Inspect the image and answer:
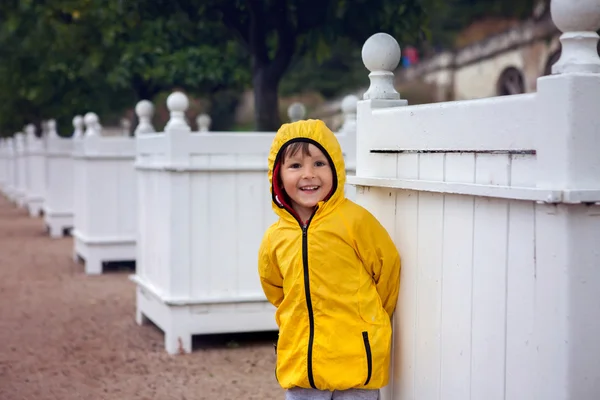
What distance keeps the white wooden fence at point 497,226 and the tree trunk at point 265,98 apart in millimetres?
3752

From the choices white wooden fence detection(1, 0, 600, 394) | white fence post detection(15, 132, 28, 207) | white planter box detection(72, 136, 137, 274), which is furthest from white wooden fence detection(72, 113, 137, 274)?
white fence post detection(15, 132, 28, 207)

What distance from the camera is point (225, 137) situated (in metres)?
6.09

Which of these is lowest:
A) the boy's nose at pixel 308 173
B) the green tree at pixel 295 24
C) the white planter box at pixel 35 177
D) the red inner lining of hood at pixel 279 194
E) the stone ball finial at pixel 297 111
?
the white planter box at pixel 35 177

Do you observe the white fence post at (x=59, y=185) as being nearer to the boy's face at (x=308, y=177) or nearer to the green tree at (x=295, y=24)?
the green tree at (x=295, y=24)

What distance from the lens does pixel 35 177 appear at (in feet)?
63.7

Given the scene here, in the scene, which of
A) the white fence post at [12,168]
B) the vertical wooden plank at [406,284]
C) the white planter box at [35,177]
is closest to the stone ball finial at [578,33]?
the vertical wooden plank at [406,284]

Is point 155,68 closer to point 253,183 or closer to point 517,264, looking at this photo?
point 253,183

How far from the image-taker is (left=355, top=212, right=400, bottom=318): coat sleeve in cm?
345

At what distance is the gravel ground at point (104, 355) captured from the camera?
525 cm

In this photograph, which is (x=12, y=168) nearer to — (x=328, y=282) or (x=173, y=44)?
(x=173, y=44)

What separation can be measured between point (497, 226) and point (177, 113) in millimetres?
3851

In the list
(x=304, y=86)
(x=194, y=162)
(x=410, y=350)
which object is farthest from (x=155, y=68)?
(x=304, y=86)

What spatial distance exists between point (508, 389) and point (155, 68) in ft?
25.0

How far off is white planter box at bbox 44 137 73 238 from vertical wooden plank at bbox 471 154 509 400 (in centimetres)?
1246
